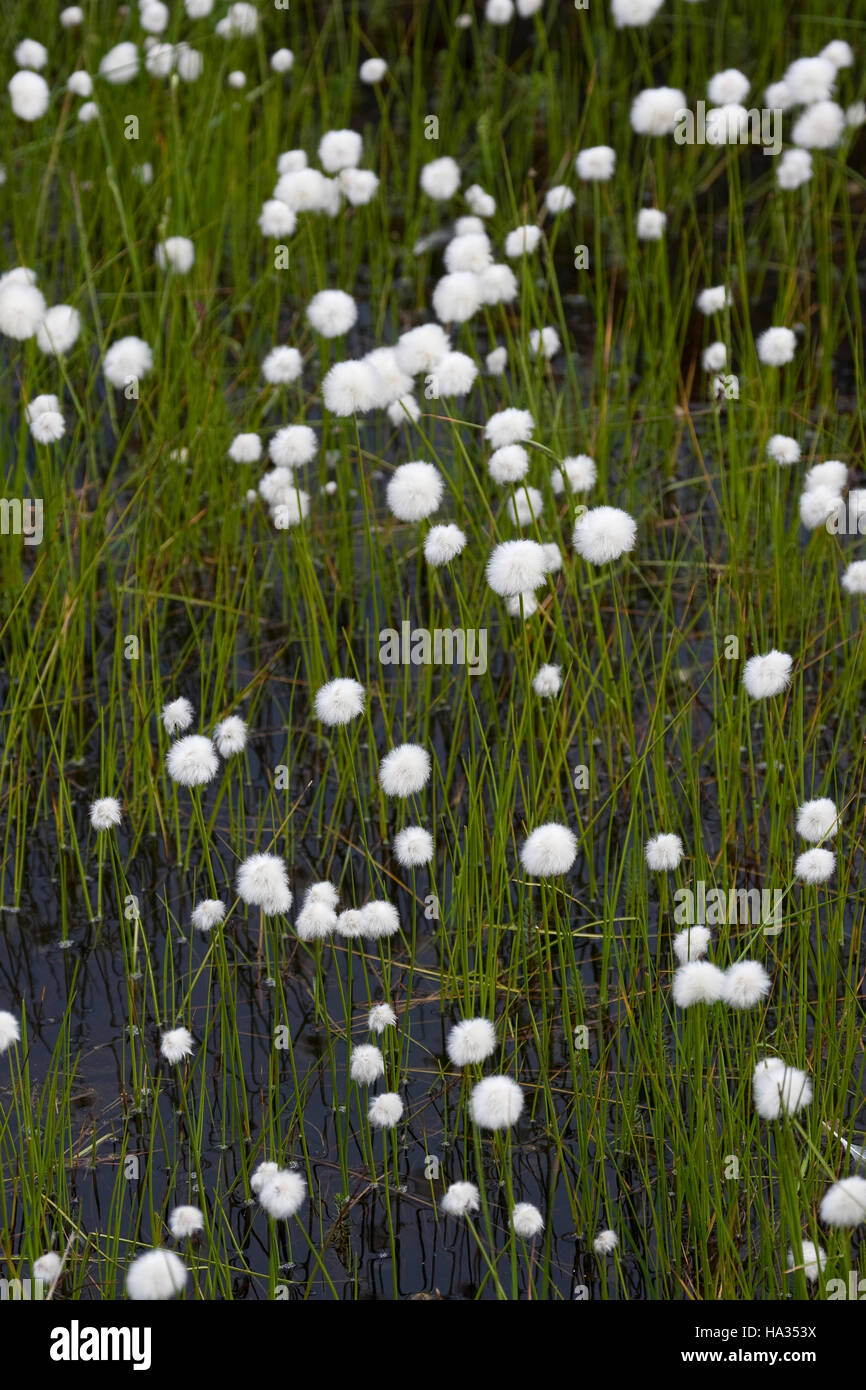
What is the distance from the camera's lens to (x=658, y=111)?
4598mm

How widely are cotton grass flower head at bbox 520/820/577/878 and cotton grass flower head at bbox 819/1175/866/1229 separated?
78 cm

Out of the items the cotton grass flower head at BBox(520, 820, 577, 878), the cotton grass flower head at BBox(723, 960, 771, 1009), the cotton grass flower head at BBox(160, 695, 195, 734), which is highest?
the cotton grass flower head at BBox(160, 695, 195, 734)

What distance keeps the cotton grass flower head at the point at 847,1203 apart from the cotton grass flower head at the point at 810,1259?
20 centimetres

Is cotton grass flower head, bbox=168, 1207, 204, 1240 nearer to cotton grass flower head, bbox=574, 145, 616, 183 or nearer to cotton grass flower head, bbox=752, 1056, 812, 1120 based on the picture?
cotton grass flower head, bbox=752, 1056, 812, 1120

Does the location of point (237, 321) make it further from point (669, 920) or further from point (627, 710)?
point (669, 920)

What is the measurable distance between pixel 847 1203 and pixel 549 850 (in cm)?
83

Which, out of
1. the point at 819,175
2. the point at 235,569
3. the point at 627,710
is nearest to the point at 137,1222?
the point at 627,710

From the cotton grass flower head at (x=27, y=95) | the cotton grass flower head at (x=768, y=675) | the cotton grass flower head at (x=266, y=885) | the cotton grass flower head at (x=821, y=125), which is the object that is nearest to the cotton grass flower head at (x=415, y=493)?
the cotton grass flower head at (x=768, y=675)

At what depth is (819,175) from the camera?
5988 mm

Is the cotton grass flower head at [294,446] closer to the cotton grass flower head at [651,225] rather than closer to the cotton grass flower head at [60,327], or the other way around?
the cotton grass flower head at [60,327]

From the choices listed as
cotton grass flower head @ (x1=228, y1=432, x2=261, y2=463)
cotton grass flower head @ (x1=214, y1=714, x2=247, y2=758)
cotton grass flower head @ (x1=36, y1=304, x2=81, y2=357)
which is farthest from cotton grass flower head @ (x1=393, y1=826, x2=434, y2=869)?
cotton grass flower head @ (x1=36, y1=304, x2=81, y2=357)

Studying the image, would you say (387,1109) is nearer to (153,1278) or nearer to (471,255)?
(153,1278)

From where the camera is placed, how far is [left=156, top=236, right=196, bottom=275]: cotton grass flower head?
4.73 metres
